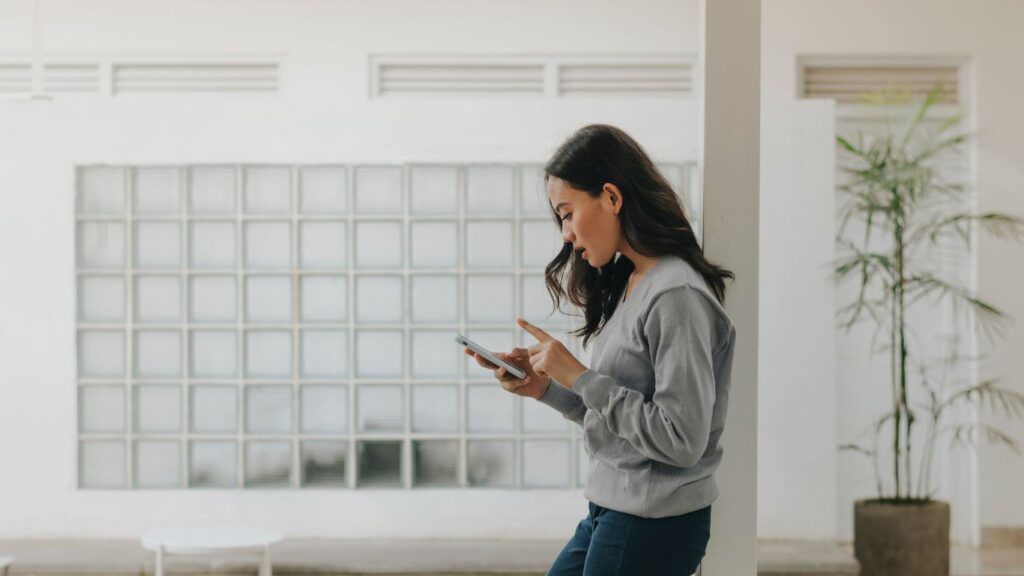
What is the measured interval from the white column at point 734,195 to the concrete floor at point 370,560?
307cm

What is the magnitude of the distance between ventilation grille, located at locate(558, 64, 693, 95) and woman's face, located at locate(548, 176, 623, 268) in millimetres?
4412

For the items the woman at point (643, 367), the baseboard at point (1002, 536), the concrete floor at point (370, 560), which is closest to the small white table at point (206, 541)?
the concrete floor at point (370, 560)

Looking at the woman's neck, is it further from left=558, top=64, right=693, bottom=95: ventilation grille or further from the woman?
left=558, top=64, right=693, bottom=95: ventilation grille

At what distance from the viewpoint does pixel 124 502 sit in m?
5.93

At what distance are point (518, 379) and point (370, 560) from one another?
10.7 feet

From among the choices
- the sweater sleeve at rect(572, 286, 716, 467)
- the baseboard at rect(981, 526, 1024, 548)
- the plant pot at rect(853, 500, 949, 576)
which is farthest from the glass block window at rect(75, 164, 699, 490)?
the sweater sleeve at rect(572, 286, 716, 467)

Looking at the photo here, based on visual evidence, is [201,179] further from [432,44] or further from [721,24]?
[721,24]

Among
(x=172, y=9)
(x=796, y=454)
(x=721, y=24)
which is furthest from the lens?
(x=172, y=9)

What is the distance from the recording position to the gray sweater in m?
1.89

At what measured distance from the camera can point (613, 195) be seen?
2.05m

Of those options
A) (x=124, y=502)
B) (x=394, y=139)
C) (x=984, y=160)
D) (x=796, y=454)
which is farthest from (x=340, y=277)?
(x=984, y=160)

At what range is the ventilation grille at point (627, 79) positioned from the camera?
6.41 meters

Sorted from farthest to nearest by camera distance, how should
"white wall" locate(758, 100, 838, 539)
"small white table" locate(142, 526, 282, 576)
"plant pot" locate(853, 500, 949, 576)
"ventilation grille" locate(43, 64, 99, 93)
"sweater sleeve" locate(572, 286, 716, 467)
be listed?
"ventilation grille" locate(43, 64, 99, 93) → "white wall" locate(758, 100, 838, 539) → "plant pot" locate(853, 500, 949, 576) → "small white table" locate(142, 526, 282, 576) → "sweater sleeve" locate(572, 286, 716, 467)

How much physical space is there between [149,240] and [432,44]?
1808mm
